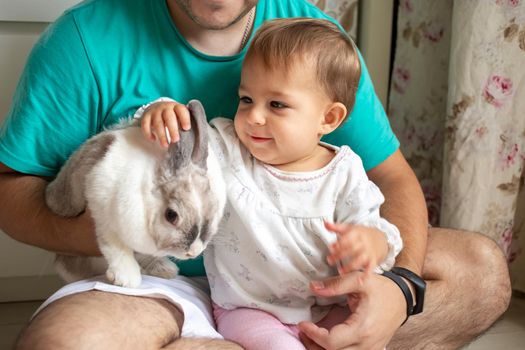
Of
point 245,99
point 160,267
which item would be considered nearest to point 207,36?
point 245,99

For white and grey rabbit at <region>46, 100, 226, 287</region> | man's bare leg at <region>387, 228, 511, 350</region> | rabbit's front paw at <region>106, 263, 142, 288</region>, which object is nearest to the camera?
white and grey rabbit at <region>46, 100, 226, 287</region>

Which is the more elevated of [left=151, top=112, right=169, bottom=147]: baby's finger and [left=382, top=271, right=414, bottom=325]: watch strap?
[left=151, top=112, right=169, bottom=147]: baby's finger

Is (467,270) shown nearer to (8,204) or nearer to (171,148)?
(171,148)

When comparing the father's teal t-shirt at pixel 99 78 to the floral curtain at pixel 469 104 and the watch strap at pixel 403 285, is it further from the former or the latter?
the floral curtain at pixel 469 104

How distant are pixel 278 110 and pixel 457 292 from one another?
0.59 metres

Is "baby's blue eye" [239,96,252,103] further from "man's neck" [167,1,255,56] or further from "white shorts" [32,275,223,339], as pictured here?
"white shorts" [32,275,223,339]

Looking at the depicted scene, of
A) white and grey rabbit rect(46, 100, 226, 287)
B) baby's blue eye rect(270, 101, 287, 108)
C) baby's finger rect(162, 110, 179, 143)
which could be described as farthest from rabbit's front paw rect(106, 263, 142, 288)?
baby's blue eye rect(270, 101, 287, 108)

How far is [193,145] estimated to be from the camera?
3.03ft

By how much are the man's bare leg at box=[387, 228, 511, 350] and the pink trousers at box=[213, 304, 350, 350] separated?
10.2 inches

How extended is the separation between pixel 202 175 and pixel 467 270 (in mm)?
699

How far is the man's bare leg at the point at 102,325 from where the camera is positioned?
0.96 metres

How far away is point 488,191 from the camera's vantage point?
1.52 metres

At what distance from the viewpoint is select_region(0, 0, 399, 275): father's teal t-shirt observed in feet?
3.76

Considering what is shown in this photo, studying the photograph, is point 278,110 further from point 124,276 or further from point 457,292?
point 457,292
